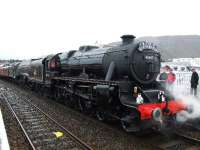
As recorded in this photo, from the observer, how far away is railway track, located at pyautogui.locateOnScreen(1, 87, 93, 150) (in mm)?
9188

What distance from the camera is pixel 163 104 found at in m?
10.0

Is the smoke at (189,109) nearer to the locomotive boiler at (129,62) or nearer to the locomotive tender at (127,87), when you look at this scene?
the locomotive tender at (127,87)

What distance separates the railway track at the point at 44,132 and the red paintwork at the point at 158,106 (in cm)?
215

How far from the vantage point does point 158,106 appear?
9758mm

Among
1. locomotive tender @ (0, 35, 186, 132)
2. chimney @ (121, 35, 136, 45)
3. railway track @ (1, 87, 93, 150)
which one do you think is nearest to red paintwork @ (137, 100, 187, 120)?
locomotive tender @ (0, 35, 186, 132)

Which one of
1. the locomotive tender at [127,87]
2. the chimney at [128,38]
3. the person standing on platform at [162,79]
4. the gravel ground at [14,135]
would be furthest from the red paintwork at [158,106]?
the gravel ground at [14,135]

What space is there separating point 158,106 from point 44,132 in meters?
4.59

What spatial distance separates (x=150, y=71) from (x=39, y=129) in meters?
5.15

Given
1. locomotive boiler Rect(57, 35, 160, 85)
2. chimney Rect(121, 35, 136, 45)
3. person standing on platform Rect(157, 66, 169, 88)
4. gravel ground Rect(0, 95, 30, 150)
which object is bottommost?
gravel ground Rect(0, 95, 30, 150)

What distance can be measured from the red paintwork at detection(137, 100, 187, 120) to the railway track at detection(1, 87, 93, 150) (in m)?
2.15

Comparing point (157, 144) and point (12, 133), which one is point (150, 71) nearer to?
point (157, 144)

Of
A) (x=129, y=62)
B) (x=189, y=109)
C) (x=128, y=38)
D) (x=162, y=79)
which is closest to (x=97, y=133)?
(x=129, y=62)

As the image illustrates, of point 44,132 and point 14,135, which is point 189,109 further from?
point 14,135

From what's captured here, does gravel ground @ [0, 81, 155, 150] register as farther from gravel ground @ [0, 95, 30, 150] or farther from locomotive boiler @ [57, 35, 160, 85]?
locomotive boiler @ [57, 35, 160, 85]
